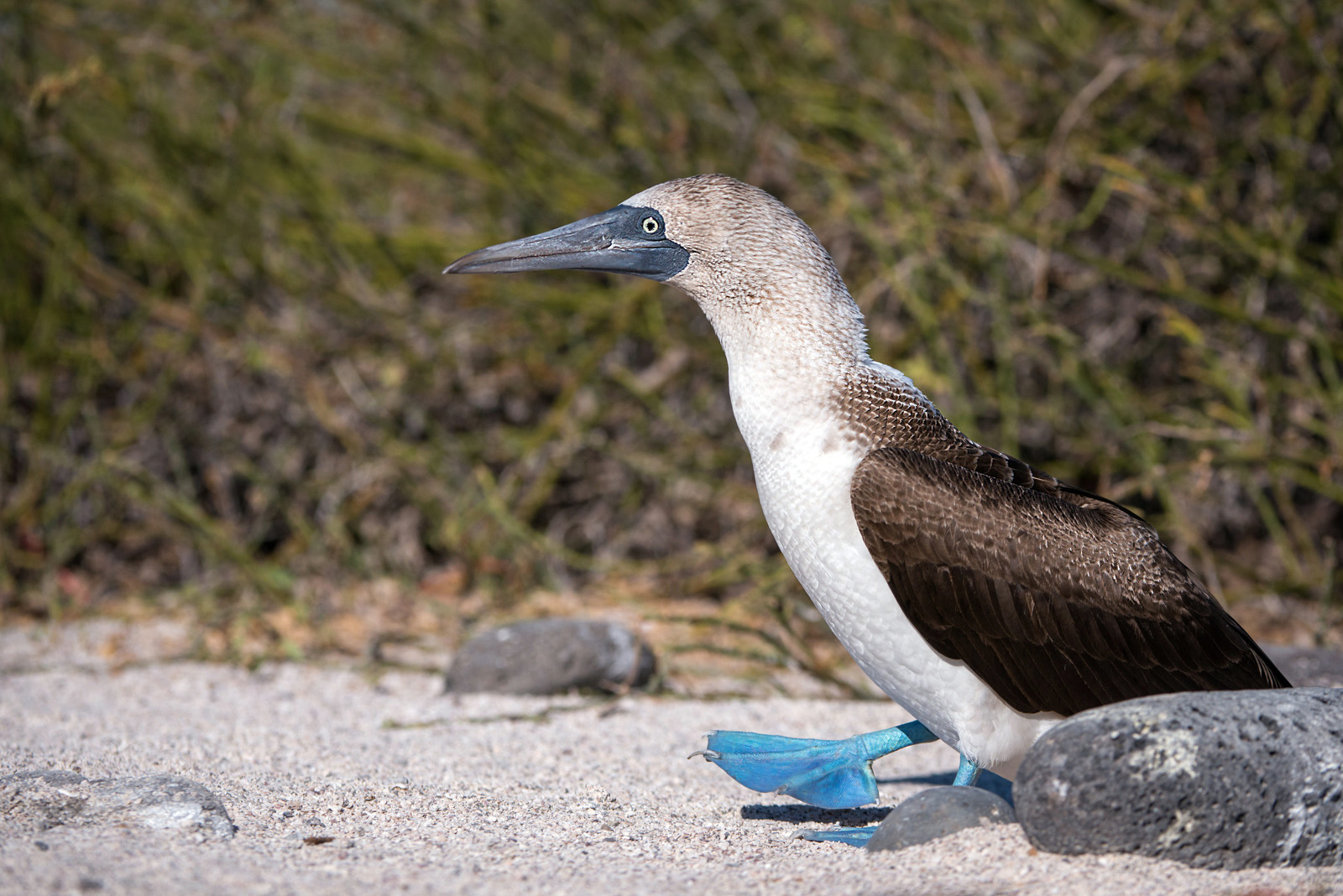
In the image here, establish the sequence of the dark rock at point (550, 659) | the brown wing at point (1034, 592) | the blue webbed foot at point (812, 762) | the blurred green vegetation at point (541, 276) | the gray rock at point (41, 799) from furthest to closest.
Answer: the blurred green vegetation at point (541, 276), the dark rock at point (550, 659), the blue webbed foot at point (812, 762), the brown wing at point (1034, 592), the gray rock at point (41, 799)

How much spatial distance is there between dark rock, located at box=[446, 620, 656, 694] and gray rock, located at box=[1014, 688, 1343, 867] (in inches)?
77.1

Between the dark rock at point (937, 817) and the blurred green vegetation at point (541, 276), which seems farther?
the blurred green vegetation at point (541, 276)

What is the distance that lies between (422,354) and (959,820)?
13.5ft

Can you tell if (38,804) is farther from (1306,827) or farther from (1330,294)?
(1330,294)

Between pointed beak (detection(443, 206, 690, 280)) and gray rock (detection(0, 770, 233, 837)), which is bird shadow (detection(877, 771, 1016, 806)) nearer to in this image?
pointed beak (detection(443, 206, 690, 280))

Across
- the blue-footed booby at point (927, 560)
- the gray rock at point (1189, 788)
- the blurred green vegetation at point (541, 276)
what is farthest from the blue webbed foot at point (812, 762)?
the blurred green vegetation at point (541, 276)

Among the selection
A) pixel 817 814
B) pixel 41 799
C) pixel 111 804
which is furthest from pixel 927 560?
pixel 41 799

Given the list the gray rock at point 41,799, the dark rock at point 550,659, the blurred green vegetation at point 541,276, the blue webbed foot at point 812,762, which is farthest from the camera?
the blurred green vegetation at point 541,276

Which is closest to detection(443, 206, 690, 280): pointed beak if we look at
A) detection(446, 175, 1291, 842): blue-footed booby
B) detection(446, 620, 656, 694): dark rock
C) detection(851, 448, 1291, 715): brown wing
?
detection(446, 175, 1291, 842): blue-footed booby

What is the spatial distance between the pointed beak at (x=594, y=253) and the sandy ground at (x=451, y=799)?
1299mm

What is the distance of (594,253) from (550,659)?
1512mm

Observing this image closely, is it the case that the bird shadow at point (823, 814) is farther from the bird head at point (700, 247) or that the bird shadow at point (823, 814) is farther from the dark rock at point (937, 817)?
the bird head at point (700, 247)

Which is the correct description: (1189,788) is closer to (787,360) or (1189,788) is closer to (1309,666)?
(787,360)

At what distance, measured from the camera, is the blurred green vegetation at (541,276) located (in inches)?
207
